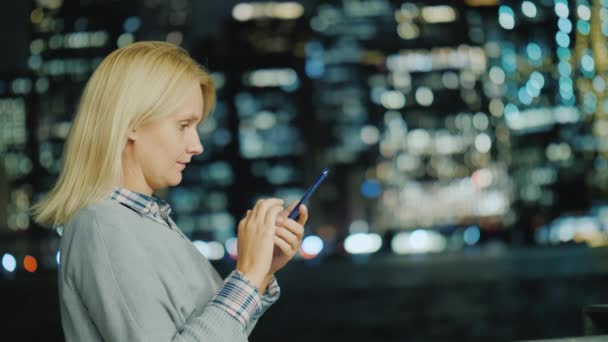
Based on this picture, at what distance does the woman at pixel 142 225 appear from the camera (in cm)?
171

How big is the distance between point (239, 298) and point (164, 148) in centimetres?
39

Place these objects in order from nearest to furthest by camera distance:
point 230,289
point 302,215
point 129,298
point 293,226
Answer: point 129,298, point 230,289, point 293,226, point 302,215

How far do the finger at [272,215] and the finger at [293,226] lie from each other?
0.10 feet

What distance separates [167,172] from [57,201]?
0.24 metres

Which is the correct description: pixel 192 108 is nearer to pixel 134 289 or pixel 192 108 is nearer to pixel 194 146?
pixel 194 146

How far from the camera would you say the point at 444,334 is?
3047 centimetres

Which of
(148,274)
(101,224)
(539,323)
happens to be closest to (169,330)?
(148,274)

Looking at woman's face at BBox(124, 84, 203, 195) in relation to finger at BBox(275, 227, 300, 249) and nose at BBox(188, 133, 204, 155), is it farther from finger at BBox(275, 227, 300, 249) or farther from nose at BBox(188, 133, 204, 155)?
finger at BBox(275, 227, 300, 249)

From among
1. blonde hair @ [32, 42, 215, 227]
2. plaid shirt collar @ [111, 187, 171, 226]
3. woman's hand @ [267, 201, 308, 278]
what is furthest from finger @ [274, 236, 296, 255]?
blonde hair @ [32, 42, 215, 227]

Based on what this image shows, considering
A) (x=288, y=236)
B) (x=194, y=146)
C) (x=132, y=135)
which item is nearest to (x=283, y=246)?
(x=288, y=236)

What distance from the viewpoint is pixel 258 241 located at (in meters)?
1.84

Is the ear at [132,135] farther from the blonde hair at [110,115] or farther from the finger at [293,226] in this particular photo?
the finger at [293,226]

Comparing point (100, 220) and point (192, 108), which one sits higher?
point (192, 108)

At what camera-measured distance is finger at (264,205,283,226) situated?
6.04ft
